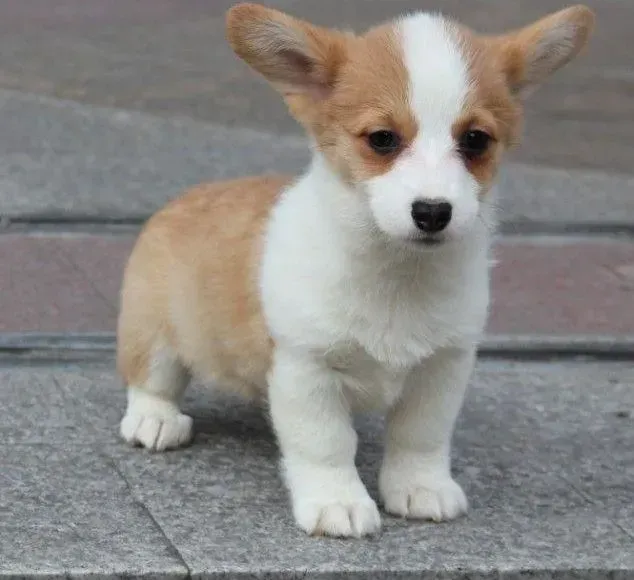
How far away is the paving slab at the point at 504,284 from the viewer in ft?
20.6

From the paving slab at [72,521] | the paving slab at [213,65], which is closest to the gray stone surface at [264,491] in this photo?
the paving slab at [72,521]

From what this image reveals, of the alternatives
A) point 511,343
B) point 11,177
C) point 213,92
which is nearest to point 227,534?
point 511,343

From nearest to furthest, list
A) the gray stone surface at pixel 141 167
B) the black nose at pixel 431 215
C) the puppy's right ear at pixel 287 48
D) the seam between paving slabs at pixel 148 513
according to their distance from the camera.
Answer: the black nose at pixel 431 215
the seam between paving slabs at pixel 148 513
the puppy's right ear at pixel 287 48
the gray stone surface at pixel 141 167

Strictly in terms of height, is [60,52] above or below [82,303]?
below

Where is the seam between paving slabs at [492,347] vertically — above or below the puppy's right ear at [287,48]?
below

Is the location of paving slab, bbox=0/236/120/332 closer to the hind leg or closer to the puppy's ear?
the hind leg

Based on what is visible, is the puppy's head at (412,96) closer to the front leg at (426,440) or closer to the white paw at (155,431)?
the front leg at (426,440)

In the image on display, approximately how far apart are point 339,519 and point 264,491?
1.53 feet

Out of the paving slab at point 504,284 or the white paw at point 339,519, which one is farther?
the paving slab at point 504,284

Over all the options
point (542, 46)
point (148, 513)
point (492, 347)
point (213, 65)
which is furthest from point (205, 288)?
point (213, 65)

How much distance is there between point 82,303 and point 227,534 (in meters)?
2.53

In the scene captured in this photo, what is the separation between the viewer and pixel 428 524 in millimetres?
4289

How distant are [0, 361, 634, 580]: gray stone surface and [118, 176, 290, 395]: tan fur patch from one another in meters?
0.34

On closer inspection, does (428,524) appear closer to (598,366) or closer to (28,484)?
(28,484)
